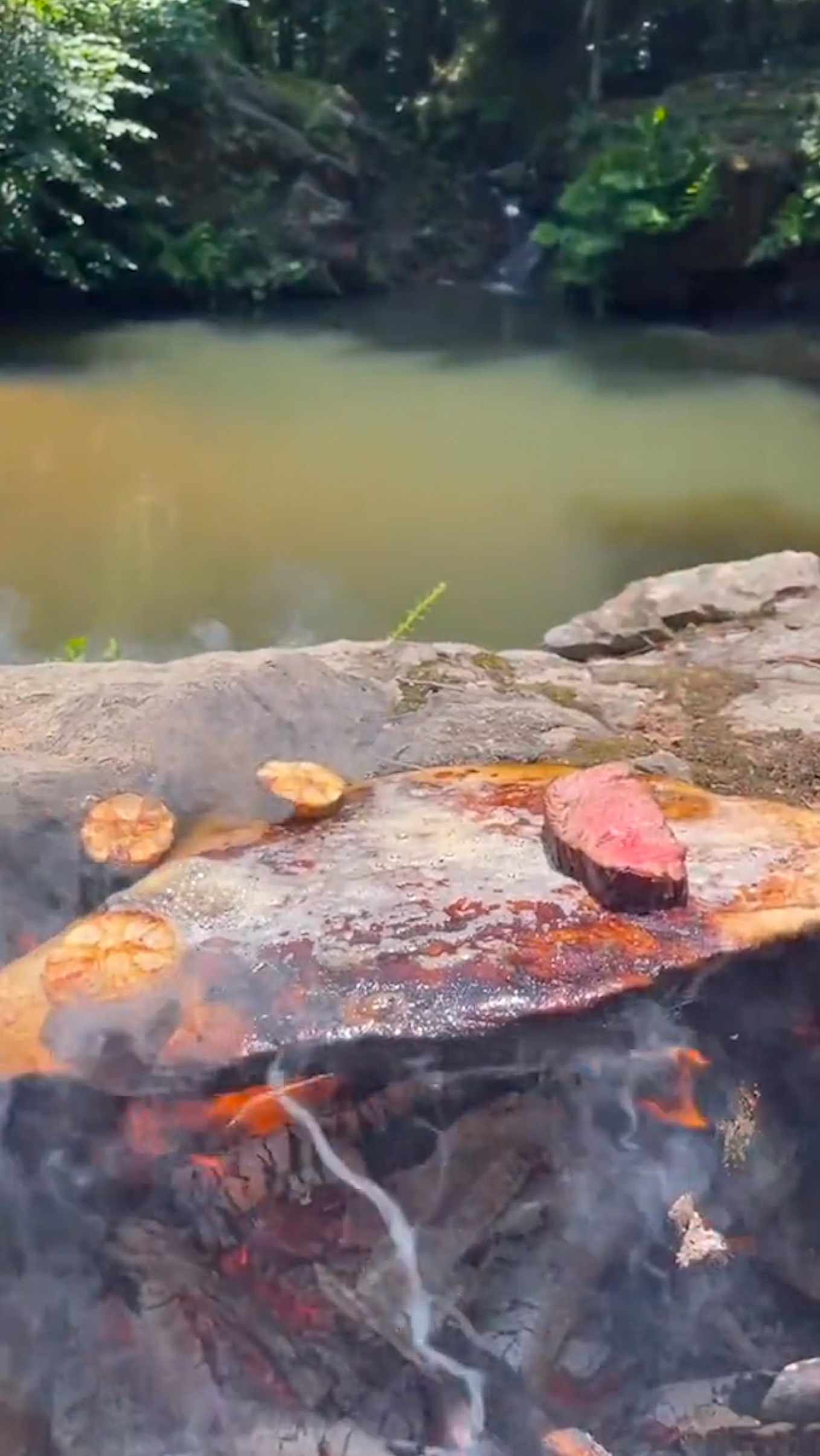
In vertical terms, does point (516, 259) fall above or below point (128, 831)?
above

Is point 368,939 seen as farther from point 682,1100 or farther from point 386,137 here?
point 386,137

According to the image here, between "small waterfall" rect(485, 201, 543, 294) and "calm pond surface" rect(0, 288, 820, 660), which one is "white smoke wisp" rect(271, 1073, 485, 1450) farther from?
"small waterfall" rect(485, 201, 543, 294)

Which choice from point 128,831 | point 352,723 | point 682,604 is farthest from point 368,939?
point 682,604

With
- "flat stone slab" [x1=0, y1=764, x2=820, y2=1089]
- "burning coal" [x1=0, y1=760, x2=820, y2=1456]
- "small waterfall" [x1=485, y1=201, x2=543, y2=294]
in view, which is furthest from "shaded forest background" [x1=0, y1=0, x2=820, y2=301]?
"burning coal" [x1=0, y1=760, x2=820, y2=1456]

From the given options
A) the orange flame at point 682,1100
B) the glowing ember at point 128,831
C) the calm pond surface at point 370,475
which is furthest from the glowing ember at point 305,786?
the calm pond surface at point 370,475

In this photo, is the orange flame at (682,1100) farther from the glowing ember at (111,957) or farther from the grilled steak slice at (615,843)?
the glowing ember at (111,957)

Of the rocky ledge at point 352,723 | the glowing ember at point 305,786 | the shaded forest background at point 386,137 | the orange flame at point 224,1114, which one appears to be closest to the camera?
the orange flame at point 224,1114
